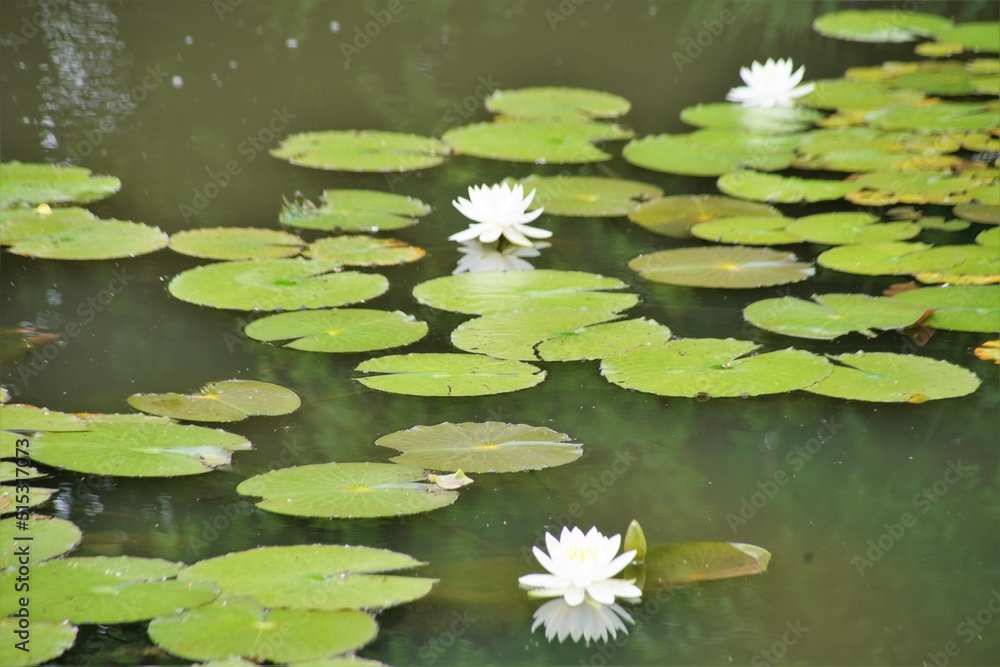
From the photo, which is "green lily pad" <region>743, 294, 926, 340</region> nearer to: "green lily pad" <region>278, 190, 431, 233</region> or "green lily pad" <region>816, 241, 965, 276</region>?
"green lily pad" <region>816, 241, 965, 276</region>

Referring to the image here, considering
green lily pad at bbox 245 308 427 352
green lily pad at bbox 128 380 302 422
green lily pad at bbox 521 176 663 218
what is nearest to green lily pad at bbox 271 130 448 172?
green lily pad at bbox 521 176 663 218

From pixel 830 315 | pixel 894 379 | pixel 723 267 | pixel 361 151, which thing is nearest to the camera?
pixel 894 379

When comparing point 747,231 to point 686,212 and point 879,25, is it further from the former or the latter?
point 879,25

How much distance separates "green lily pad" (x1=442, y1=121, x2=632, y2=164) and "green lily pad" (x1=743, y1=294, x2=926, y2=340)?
4.01 feet

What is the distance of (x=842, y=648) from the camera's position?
4.81ft

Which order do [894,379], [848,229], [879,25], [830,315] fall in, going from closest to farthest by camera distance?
[894,379], [830,315], [848,229], [879,25]

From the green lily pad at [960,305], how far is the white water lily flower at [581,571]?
119 centimetres

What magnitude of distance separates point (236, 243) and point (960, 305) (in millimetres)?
1736

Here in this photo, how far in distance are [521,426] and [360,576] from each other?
0.53 m

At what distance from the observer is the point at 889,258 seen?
269 cm

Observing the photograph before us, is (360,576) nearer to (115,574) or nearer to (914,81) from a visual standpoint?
(115,574)

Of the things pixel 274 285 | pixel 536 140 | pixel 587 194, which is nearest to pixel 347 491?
pixel 274 285

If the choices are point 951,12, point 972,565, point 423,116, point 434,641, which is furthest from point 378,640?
point 951,12

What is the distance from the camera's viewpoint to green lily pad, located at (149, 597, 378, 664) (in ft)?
4.41
